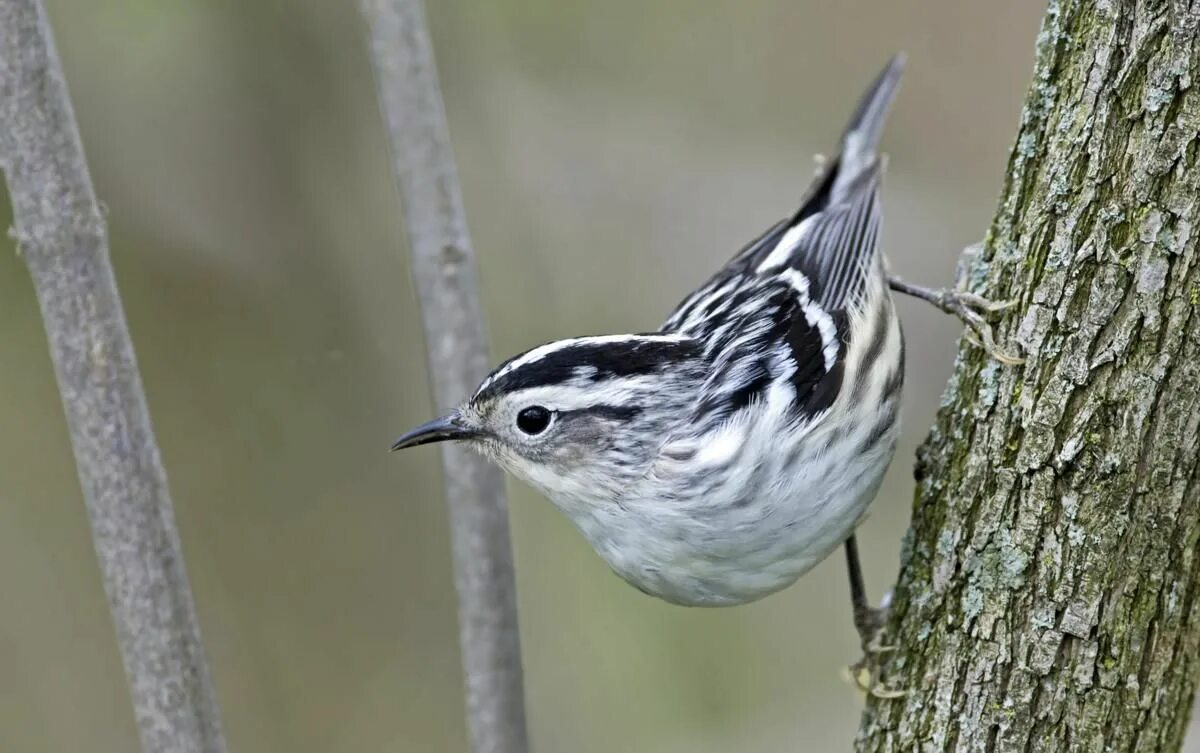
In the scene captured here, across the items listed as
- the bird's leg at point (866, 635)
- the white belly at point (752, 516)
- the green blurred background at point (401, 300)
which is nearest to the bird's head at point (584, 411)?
the white belly at point (752, 516)

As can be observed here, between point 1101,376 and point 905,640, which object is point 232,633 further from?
point 1101,376

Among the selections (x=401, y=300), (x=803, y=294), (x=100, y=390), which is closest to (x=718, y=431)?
(x=803, y=294)

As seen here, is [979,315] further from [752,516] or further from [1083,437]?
[752,516]

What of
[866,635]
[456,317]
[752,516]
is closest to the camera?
[752,516]

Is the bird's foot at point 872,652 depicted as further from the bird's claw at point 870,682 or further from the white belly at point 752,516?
the white belly at point 752,516

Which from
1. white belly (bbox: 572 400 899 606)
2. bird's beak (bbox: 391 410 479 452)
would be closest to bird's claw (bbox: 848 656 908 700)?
white belly (bbox: 572 400 899 606)

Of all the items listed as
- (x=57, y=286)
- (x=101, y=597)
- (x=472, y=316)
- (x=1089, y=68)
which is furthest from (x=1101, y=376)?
(x=101, y=597)

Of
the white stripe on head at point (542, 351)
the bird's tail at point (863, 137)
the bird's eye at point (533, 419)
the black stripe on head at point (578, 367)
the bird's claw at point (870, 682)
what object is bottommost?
the bird's claw at point (870, 682)
